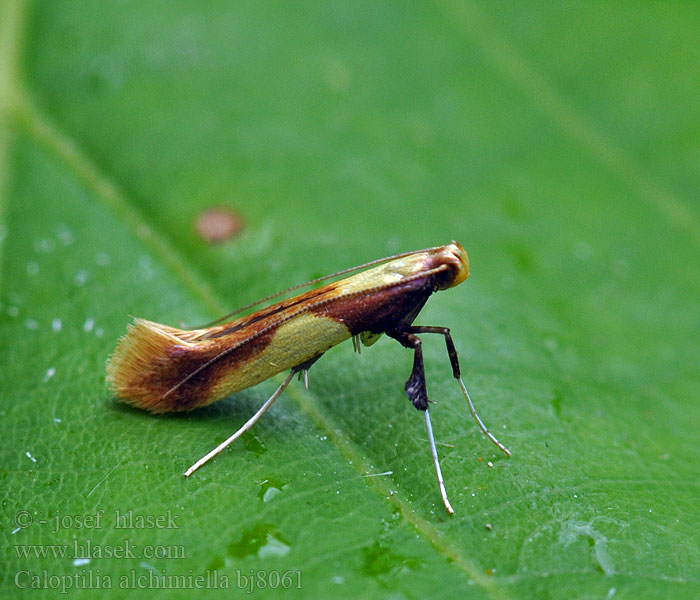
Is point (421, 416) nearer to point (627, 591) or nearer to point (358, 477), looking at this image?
point (358, 477)

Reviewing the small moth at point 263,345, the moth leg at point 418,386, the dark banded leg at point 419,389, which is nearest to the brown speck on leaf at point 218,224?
the small moth at point 263,345

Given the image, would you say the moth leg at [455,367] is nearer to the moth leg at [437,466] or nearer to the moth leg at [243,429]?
the moth leg at [437,466]

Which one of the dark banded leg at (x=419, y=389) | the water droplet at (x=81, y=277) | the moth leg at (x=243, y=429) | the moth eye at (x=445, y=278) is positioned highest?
the moth eye at (x=445, y=278)

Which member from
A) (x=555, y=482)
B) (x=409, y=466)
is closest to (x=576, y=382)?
(x=555, y=482)

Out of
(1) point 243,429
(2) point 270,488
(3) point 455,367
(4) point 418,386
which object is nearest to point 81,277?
(1) point 243,429

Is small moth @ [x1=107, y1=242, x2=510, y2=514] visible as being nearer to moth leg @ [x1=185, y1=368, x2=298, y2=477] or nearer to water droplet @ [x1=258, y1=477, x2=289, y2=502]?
moth leg @ [x1=185, y1=368, x2=298, y2=477]

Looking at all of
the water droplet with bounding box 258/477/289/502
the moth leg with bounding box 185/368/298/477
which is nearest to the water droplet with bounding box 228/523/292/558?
the water droplet with bounding box 258/477/289/502
